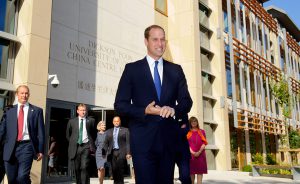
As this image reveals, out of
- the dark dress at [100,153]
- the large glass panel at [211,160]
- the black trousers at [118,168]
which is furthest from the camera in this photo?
the large glass panel at [211,160]

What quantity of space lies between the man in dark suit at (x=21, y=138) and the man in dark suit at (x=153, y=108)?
3.71 meters

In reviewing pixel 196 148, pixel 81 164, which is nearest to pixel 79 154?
pixel 81 164

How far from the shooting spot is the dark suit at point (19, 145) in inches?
219

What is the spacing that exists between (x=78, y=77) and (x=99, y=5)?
394 centimetres

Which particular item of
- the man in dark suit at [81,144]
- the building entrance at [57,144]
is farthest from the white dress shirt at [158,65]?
the building entrance at [57,144]

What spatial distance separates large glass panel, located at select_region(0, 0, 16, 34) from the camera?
37.2ft

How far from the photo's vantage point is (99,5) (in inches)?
640

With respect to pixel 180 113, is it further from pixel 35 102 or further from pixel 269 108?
pixel 269 108

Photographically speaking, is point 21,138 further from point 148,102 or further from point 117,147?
point 148,102

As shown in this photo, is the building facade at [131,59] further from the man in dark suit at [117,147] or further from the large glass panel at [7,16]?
the man in dark suit at [117,147]

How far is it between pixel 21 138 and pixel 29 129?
19 cm

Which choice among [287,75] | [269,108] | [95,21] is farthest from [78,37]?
[287,75]

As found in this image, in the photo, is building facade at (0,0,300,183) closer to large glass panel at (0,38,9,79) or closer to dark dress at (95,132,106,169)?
large glass panel at (0,38,9,79)

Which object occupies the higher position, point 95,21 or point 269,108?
point 95,21
